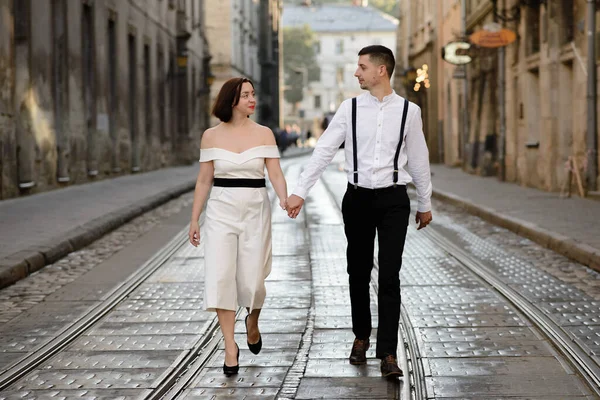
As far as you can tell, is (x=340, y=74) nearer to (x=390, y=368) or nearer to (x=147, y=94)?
(x=147, y=94)

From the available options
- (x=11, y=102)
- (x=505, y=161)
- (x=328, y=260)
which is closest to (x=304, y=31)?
(x=505, y=161)

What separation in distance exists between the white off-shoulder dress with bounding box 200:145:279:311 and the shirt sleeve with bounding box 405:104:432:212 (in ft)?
2.51

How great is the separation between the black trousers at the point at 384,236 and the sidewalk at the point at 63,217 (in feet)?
15.1

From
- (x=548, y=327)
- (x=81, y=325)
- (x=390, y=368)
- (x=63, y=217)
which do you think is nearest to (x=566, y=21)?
(x=63, y=217)

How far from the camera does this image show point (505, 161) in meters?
27.7

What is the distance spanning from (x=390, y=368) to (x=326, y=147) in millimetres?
1266

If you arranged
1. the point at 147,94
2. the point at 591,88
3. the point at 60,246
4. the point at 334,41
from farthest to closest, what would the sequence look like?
the point at 334,41 → the point at 147,94 → the point at 591,88 → the point at 60,246

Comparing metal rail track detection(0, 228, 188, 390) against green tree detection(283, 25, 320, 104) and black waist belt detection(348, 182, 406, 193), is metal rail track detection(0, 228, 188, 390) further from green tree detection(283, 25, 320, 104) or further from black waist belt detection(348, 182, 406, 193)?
green tree detection(283, 25, 320, 104)

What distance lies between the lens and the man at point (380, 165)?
21.0 ft

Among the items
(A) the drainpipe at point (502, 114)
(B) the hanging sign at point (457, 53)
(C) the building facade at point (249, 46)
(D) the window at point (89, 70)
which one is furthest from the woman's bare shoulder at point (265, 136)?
(C) the building facade at point (249, 46)

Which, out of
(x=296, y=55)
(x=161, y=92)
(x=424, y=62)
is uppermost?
(x=296, y=55)

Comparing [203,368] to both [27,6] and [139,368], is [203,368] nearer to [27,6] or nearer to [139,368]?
[139,368]

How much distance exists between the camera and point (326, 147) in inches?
256

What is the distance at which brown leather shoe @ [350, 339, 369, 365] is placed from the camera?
670 cm
